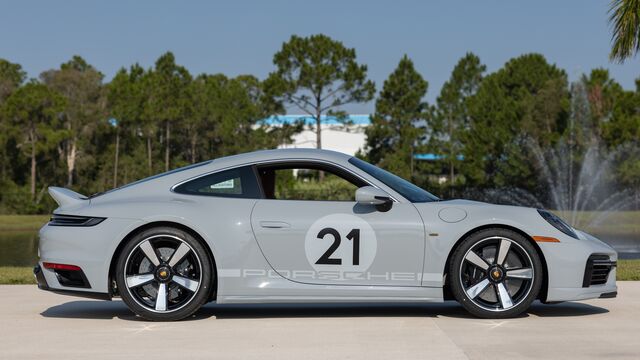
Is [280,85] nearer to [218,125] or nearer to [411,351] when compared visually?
[218,125]

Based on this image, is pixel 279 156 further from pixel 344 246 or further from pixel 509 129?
pixel 509 129

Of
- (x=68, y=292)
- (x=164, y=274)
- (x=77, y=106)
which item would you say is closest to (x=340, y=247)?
(x=164, y=274)

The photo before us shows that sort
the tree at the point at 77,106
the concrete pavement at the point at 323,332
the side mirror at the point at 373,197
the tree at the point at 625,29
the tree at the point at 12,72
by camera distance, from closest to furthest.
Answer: the concrete pavement at the point at 323,332 → the side mirror at the point at 373,197 → the tree at the point at 625,29 → the tree at the point at 77,106 → the tree at the point at 12,72

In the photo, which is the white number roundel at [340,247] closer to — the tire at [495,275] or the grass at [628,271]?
the tire at [495,275]

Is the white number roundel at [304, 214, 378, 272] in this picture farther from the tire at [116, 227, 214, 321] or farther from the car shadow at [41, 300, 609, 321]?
the tire at [116, 227, 214, 321]

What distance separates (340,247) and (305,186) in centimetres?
92

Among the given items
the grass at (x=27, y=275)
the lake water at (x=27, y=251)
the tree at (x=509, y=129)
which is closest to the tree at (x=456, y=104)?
the tree at (x=509, y=129)

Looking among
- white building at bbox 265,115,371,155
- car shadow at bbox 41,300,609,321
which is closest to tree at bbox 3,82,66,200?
white building at bbox 265,115,371,155

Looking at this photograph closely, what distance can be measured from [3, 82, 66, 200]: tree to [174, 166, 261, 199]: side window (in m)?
60.4

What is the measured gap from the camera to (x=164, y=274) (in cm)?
666

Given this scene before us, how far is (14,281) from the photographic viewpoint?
32.9 ft

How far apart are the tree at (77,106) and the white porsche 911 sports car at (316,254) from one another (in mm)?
62670

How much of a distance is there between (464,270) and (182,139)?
7317 centimetres

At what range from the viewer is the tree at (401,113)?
66.4 m
